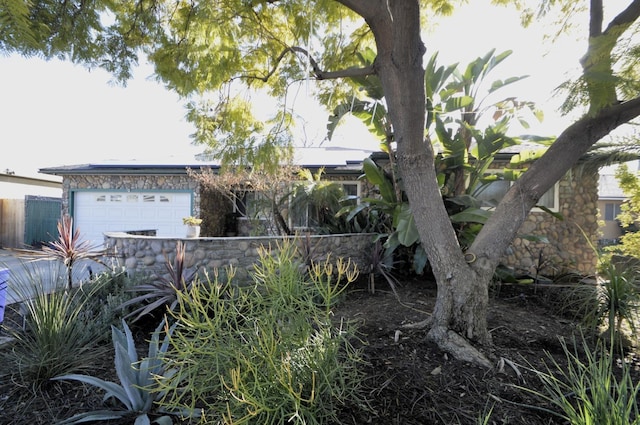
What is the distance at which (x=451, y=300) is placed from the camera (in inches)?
144

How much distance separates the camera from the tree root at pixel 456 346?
3263 millimetres

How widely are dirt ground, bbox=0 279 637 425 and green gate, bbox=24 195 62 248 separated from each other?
1427 cm

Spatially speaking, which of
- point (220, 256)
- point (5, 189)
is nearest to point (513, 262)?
point (220, 256)

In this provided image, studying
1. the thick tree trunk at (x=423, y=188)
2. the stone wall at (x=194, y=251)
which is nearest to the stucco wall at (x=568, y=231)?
the stone wall at (x=194, y=251)

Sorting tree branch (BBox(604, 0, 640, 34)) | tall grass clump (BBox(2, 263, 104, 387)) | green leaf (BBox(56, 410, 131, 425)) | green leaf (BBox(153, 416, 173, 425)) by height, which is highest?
tree branch (BBox(604, 0, 640, 34))

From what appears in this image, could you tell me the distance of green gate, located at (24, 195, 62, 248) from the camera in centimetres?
1474

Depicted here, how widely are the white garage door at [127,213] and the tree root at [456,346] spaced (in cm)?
1066

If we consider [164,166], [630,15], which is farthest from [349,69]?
[164,166]

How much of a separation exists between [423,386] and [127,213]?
12.4 meters

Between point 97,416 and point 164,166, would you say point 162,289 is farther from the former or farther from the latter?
point 164,166

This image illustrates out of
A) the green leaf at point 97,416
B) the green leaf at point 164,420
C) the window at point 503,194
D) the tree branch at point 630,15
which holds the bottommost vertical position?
the green leaf at point 97,416

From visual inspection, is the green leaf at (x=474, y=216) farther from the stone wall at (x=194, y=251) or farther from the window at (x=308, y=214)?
the window at (x=308, y=214)

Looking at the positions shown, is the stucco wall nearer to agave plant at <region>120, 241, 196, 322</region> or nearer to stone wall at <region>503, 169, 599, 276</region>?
stone wall at <region>503, 169, 599, 276</region>

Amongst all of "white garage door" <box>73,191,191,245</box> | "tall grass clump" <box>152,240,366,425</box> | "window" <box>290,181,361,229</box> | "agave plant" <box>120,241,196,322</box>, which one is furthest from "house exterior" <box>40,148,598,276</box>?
"tall grass clump" <box>152,240,366,425</box>
